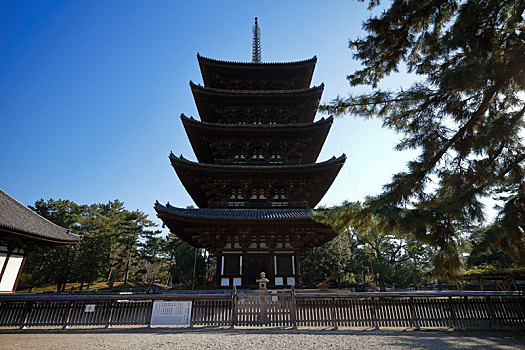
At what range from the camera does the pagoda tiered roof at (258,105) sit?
16.3 m

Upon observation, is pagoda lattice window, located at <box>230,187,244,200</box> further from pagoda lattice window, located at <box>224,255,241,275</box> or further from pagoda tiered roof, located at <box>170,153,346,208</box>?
pagoda lattice window, located at <box>224,255,241,275</box>

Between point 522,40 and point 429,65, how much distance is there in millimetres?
1426

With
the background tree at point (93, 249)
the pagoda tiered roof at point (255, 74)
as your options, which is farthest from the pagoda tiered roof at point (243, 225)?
the background tree at point (93, 249)

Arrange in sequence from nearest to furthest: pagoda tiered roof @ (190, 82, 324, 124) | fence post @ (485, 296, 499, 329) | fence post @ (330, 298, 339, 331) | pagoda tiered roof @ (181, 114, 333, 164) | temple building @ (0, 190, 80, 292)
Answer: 1. fence post @ (485, 296, 499, 329)
2. fence post @ (330, 298, 339, 331)
3. temple building @ (0, 190, 80, 292)
4. pagoda tiered roof @ (181, 114, 333, 164)
5. pagoda tiered roof @ (190, 82, 324, 124)

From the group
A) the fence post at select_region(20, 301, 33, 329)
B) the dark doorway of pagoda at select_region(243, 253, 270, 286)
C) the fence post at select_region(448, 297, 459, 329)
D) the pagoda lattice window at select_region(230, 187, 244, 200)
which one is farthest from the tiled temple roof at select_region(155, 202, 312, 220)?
the fence post at select_region(448, 297, 459, 329)

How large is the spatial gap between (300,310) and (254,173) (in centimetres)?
698

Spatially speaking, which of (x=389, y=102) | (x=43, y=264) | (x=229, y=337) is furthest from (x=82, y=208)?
(x=389, y=102)

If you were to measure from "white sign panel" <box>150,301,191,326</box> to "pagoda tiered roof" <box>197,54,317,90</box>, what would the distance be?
14.6 metres

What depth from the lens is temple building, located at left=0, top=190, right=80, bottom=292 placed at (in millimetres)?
13055

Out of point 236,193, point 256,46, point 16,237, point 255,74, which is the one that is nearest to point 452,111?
point 236,193

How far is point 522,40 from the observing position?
472cm

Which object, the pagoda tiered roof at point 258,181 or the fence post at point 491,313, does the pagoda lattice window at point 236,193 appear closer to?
the pagoda tiered roof at point 258,181

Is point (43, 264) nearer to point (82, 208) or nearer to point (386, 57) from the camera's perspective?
point (82, 208)

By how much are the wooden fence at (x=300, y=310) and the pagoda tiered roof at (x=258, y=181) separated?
6027 mm
